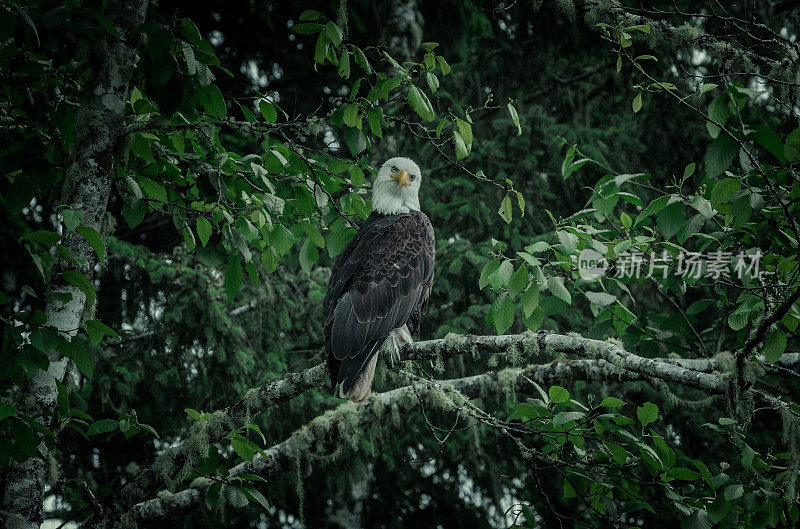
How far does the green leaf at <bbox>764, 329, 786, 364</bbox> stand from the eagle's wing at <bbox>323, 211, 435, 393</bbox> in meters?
2.47

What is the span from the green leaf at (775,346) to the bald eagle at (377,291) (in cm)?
246

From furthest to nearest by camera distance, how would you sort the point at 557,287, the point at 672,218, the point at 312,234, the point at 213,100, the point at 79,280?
1. the point at 312,234
2. the point at 672,218
3. the point at 213,100
4. the point at 557,287
5. the point at 79,280

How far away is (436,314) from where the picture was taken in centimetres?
747

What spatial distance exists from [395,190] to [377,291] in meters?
1.32

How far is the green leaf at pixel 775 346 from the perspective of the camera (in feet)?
9.93

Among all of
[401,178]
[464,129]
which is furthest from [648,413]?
[401,178]

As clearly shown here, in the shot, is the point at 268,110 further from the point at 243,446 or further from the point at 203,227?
the point at 243,446

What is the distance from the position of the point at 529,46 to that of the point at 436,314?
142 inches

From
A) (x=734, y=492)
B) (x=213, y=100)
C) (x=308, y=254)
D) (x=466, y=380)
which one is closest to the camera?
(x=734, y=492)

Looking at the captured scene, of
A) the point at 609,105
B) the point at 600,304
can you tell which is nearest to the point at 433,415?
the point at 600,304

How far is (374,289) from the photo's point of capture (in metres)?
4.98

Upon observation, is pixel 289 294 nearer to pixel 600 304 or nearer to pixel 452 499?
pixel 452 499

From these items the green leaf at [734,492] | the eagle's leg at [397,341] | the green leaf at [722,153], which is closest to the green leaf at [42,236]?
the eagle's leg at [397,341]

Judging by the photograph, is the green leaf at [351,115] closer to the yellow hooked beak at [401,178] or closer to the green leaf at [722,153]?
the green leaf at [722,153]
